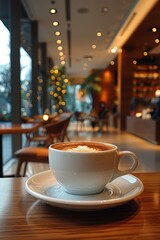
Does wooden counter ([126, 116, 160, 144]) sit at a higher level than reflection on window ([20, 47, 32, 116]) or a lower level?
lower

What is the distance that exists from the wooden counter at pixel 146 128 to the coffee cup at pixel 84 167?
6.48 metres

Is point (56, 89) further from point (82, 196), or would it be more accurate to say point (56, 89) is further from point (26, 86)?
point (82, 196)

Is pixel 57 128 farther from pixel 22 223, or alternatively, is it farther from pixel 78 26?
pixel 78 26

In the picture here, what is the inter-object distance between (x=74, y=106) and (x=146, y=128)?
37.8 ft

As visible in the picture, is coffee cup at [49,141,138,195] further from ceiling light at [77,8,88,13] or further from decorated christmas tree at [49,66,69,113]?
decorated christmas tree at [49,66,69,113]

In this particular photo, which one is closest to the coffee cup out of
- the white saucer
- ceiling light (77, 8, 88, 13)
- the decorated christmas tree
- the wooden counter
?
the white saucer

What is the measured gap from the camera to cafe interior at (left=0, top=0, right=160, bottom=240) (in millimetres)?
514

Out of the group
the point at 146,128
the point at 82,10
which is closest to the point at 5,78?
the point at 82,10

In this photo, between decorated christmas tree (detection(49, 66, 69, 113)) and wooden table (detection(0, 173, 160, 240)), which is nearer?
wooden table (detection(0, 173, 160, 240))

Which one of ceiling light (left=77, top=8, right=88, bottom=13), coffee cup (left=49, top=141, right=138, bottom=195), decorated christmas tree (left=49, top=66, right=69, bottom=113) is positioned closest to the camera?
coffee cup (left=49, top=141, right=138, bottom=195)

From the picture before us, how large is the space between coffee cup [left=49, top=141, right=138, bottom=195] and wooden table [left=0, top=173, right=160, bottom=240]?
2.2 inches

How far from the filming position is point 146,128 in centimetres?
759

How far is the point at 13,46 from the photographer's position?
5141 millimetres

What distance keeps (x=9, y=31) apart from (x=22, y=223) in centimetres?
511
